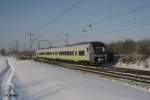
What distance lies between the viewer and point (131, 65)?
3081 centimetres

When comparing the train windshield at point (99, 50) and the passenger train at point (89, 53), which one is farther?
the train windshield at point (99, 50)

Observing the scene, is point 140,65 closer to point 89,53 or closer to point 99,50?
point 99,50

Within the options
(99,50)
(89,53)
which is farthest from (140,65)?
(89,53)

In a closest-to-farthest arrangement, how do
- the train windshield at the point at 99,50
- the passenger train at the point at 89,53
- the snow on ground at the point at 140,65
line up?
the snow on ground at the point at 140,65 < the passenger train at the point at 89,53 < the train windshield at the point at 99,50

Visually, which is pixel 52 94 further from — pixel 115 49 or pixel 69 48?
pixel 115 49

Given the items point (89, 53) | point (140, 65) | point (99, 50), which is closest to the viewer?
point (89, 53)

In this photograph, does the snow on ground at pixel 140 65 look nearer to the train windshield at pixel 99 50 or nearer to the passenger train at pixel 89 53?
the passenger train at pixel 89 53

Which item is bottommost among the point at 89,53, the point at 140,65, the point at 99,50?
the point at 140,65

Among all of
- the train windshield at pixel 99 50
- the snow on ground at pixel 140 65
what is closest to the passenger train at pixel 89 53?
the train windshield at pixel 99 50

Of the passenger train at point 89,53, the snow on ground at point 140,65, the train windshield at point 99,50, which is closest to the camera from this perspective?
the snow on ground at point 140,65

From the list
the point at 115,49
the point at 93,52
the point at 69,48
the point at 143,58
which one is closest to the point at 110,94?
the point at 93,52

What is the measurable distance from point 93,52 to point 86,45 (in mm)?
1423

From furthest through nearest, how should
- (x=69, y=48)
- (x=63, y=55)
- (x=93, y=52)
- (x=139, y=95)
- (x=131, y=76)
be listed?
(x=63, y=55) < (x=69, y=48) < (x=93, y=52) < (x=131, y=76) < (x=139, y=95)

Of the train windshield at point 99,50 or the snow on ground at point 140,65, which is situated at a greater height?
the train windshield at point 99,50
